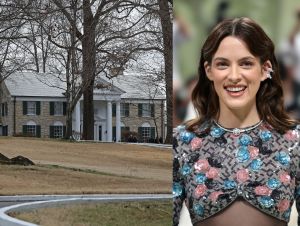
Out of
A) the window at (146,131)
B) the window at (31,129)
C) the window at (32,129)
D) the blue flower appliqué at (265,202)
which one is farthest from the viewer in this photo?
the window at (146,131)

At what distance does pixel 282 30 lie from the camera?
2.32 m

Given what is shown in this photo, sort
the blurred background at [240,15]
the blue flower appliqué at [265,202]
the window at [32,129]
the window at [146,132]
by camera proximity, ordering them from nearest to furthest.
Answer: the blue flower appliqué at [265,202] < the blurred background at [240,15] < the window at [32,129] < the window at [146,132]

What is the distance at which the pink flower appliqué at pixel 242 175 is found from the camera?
204 cm

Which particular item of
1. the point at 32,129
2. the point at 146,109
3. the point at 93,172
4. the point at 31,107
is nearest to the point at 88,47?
the point at 93,172

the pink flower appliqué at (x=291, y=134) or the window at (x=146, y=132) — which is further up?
the pink flower appliqué at (x=291, y=134)

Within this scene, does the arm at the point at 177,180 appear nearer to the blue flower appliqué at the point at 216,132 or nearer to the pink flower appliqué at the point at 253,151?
the blue flower appliqué at the point at 216,132

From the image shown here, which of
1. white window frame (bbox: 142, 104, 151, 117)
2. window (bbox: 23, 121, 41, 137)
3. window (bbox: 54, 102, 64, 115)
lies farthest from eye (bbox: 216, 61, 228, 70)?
window (bbox: 23, 121, 41, 137)

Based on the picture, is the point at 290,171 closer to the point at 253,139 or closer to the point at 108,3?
the point at 253,139

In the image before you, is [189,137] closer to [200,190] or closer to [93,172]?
[200,190]

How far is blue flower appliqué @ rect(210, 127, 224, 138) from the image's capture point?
212cm

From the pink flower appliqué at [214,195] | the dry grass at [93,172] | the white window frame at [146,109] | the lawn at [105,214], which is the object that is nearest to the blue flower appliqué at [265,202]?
the pink flower appliqué at [214,195]

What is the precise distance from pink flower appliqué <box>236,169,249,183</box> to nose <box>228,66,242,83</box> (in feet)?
0.95

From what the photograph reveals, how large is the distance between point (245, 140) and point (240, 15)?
496 mm

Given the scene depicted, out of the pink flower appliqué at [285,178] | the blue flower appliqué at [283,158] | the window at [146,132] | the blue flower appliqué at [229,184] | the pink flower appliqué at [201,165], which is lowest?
the window at [146,132]
